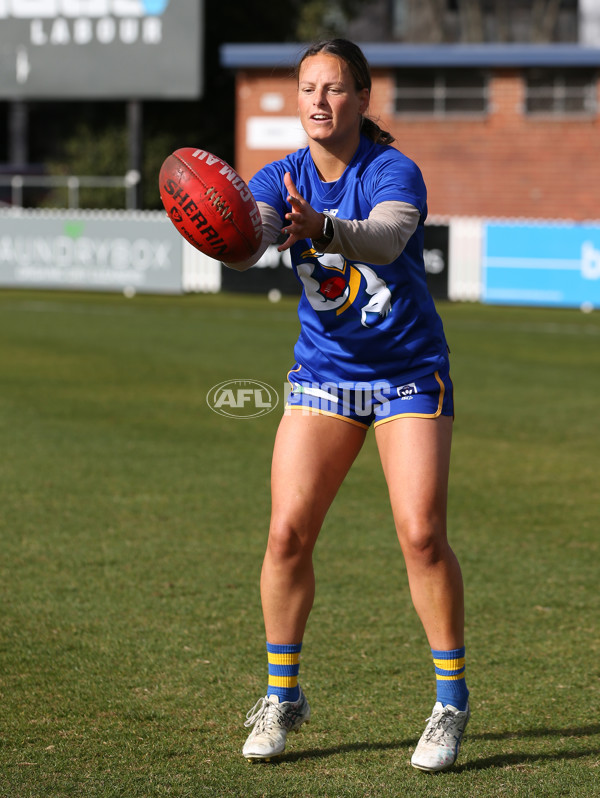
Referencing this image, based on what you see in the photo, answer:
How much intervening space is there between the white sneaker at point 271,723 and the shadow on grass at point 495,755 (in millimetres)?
71

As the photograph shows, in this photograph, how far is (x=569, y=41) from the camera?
46906 mm

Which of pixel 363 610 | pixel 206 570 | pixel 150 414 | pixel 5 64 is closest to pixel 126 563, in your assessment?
pixel 206 570

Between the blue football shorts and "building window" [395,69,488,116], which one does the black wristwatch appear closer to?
the blue football shorts

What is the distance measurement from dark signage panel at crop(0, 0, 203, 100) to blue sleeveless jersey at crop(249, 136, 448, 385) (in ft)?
91.9

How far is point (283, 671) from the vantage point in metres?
3.82

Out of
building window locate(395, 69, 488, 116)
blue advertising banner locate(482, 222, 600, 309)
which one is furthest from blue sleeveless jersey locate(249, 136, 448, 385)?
building window locate(395, 69, 488, 116)

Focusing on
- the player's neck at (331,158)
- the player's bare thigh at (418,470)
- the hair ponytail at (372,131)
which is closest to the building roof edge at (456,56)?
the hair ponytail at (372,131)

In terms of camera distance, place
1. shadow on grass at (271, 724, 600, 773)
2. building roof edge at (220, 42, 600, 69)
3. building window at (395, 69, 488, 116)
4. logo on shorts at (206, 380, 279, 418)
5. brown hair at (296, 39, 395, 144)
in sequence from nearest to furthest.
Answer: brown hair at (296, 39, 395, 144) < shadow on grass at (271, 724, 600, 773) < logo on shorts at (206, 380, 279, 418) < building roof edge at (220, 42, 600, 69) < building window at (395, 69, 488, 116)

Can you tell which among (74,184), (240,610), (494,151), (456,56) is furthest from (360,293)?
(456,56)

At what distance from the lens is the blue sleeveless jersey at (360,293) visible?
3617 millimetres

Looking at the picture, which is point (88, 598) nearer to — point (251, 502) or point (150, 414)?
point (251, 502)

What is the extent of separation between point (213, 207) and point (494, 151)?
97.3 feet

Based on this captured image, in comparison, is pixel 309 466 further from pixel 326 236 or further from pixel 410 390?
pixel 326 236

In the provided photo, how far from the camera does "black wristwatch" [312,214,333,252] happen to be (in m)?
3.23
